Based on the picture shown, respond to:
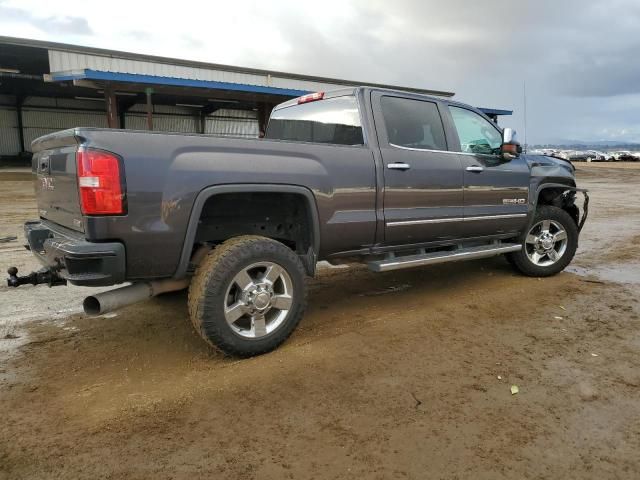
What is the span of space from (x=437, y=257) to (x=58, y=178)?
124 inches

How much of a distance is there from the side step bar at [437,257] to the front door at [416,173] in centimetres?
15

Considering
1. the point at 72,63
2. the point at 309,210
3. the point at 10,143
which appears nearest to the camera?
the point at 309,210

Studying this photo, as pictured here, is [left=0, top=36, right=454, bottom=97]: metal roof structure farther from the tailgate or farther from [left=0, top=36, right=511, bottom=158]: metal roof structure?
the tailgate

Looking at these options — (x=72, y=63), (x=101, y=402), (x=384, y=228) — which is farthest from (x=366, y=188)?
(x=72, y=63)

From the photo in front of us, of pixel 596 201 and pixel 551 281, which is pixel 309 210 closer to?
pixel 551 281

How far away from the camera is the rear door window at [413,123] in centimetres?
440

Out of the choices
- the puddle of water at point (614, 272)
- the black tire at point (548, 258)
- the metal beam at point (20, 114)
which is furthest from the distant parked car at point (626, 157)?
the metal beam at point (20, 114)

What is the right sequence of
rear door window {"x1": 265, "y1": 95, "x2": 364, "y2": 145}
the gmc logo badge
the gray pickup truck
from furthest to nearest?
rear door window {"x1": 265, "y1": 95, "x2": 364, "y2": 145} < the gmc logo badge < the gray pickup truck

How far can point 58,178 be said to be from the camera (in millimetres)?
3375

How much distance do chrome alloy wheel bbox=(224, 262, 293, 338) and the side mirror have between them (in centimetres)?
282

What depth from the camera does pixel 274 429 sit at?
2701 millimetres

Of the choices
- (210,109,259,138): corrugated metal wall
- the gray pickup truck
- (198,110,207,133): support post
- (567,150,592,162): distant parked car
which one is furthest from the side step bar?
(567,150,592,162): distant parked car

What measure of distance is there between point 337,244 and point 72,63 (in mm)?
21754

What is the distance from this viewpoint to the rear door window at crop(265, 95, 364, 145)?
4.32m
